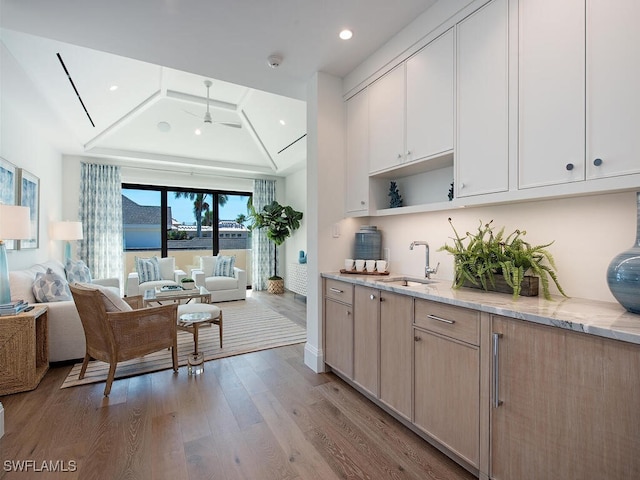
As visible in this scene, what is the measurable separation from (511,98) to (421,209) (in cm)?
88

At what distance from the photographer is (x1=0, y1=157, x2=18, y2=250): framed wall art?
3.22 meters

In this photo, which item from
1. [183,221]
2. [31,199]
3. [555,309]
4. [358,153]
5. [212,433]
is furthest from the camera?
[183,221]

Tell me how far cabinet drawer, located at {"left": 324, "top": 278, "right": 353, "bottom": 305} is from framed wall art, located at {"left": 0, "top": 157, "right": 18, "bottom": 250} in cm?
353

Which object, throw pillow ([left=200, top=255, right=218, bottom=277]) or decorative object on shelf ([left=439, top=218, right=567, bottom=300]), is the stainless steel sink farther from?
throw pillow ([left=200, top=255, right=218, bottom=277])

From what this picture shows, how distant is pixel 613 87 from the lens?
1295 millimetres

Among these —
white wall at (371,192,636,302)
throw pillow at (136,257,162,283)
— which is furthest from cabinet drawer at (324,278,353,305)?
throw pillow at (136,257,162,283)

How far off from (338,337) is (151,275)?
438cm

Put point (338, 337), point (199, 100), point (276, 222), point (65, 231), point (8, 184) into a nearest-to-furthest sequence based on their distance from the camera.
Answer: point (338, 337) < point (8, 184) < point (65, 231) < point (199, 100) < point (276, 222)

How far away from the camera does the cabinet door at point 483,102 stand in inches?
67.1

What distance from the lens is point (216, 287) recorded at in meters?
5.79

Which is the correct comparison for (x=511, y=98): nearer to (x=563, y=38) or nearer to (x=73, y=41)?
(x=563, y=38)

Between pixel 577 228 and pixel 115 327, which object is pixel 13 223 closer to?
pixel 115 327

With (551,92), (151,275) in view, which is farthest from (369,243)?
(151,275)

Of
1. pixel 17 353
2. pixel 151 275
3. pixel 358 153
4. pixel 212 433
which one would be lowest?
pixel 212 433
